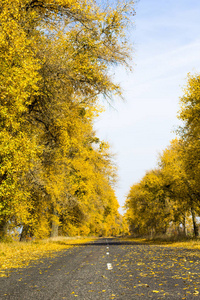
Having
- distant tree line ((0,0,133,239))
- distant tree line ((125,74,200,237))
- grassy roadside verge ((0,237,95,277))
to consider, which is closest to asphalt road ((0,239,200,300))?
grassy roadside verge ((0,237,95,277))

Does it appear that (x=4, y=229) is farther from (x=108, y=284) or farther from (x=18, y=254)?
(x=108, y=284)

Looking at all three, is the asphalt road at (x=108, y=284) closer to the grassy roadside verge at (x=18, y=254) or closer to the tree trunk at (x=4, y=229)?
the grassy roadside verge at (x=18, y=254)

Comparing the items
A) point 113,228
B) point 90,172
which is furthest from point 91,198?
point 113,228

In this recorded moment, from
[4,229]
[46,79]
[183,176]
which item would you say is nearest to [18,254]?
[4,229]

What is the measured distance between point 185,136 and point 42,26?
1176 cm

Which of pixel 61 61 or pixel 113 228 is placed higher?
pixel 61 61

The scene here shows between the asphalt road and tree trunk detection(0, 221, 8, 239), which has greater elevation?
tree trunk detection(0, 221, 8, 239)

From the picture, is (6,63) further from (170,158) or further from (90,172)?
(170,158)

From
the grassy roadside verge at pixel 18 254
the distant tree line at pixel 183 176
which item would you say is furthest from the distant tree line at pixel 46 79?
the distant tree line at pixel 183 176

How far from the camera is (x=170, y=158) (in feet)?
98.7

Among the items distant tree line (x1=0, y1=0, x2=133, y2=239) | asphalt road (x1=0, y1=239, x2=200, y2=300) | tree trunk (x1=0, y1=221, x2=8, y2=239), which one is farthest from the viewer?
tree trunk (x1=0, y1=221, x2=8, y2=239)

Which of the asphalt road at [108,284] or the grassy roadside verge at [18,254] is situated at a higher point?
the asphalt road at [108,284]

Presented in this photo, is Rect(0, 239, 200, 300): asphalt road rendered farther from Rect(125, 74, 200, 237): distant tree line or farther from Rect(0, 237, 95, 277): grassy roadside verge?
Rect(125, 74, 200, 237): distant tree line

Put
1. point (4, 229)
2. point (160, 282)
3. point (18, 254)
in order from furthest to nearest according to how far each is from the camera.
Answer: point (4, 229) < point (18, 254) < point (160, 282)
